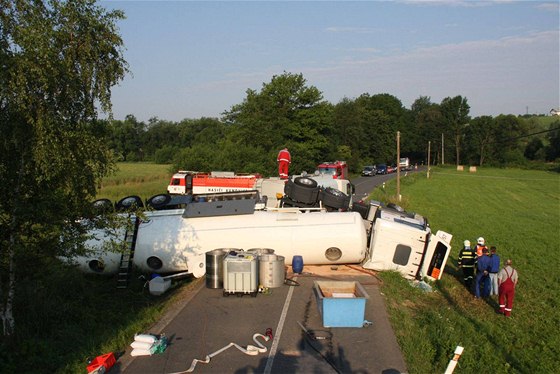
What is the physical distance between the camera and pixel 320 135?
233ft

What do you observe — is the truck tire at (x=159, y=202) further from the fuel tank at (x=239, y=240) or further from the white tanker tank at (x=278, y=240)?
the fuel tank at (x=239, y=240)

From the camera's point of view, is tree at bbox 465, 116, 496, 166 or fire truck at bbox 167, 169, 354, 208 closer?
fire truck at bbox 167, 169, 354, 208

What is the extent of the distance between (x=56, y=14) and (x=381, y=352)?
8.47m

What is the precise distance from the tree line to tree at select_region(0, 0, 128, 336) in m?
38.3

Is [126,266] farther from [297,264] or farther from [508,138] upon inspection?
[508,138]

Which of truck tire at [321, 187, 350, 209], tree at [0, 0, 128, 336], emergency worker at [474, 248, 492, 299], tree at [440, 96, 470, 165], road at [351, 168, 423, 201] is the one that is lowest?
road at [351, 168, 423, 201]

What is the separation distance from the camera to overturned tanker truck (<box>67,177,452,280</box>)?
51.1 feet

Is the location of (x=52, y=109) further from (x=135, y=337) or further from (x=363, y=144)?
(x=363, y=144)

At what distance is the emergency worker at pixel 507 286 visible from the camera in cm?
1334

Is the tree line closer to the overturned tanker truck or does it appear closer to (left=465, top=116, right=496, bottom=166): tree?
(left=465, top=116, right=496, bottom=166): tree

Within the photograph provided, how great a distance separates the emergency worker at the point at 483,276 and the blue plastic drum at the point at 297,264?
5100mm

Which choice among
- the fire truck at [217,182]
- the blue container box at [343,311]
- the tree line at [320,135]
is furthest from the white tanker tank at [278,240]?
the tree line at [320,135]

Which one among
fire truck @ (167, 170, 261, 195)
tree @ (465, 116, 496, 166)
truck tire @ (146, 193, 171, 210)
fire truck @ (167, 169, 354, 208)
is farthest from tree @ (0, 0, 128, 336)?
tree @ (465, 116, 496, 166)

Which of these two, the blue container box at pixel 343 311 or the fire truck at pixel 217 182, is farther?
the fire truck at pixel 217 182
